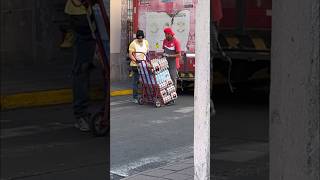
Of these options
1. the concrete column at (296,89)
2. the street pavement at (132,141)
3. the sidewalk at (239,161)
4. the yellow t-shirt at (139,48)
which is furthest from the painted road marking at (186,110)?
the concrete column at (296,89)

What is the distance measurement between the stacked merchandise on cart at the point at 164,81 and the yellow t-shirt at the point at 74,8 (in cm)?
126

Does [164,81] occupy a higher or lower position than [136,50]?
lower

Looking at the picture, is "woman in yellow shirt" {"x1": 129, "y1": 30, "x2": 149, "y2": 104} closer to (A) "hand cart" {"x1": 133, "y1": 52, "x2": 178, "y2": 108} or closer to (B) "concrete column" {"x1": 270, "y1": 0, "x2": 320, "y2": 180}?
(A) "hand cart" {"x1": 133, "y1": 52, "x2": 178, "y2": 108}

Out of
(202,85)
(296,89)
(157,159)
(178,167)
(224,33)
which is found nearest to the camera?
(296,89)

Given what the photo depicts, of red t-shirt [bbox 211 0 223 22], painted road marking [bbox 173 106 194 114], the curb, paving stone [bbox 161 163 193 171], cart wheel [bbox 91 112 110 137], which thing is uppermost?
red t-shirt [bbox 211 0 223 22]

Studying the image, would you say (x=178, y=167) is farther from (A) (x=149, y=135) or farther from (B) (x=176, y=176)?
(A) (x=149, y=135)

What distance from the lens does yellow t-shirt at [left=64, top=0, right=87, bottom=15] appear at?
1.78 meters

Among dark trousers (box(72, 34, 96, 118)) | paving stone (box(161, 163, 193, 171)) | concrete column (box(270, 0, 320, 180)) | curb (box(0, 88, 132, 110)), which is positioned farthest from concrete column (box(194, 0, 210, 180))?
curb (box(0, 88, 132, 110))

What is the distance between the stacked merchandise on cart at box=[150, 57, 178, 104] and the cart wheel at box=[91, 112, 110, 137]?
3.56 ft

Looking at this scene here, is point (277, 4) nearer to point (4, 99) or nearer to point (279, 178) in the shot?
point (279, 178)

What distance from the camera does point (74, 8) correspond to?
5.97ft

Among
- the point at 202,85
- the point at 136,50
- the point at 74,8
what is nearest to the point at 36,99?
the point at 74,8

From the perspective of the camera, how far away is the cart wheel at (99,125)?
197cm

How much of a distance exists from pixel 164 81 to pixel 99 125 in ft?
4.18
